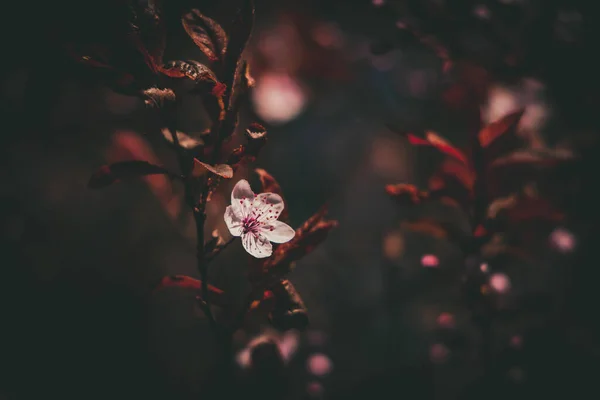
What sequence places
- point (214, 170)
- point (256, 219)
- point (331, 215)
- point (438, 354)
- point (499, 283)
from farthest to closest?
point (331, 215) < point (438, 354) < point (499, 283) < point (256, 219) < point (214, 170)

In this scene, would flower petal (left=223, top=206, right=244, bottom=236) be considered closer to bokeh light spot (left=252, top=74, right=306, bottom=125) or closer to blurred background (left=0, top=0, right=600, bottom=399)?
blurred background (left=0, top=0, right=600, bottom=399)

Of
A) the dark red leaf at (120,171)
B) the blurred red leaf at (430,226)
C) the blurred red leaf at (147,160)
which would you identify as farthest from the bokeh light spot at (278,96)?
the dark red leaf at (120,171)

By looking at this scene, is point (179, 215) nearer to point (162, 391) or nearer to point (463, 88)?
point (162, 391)

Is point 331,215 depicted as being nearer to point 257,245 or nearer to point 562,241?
point 562,241

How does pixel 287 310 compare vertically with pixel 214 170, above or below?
below

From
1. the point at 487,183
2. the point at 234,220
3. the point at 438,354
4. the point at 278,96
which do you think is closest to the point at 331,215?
the point at 278,96

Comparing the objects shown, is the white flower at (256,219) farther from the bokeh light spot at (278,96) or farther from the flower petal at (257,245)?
the bokeh light spot at (278,96)

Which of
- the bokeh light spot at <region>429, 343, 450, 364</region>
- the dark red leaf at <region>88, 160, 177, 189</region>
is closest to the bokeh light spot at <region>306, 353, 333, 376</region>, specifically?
the bokeh light spot at <region>429, 343, 450, 364</region>

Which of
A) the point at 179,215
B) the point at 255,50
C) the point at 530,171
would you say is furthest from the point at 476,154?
the point at 255,50
